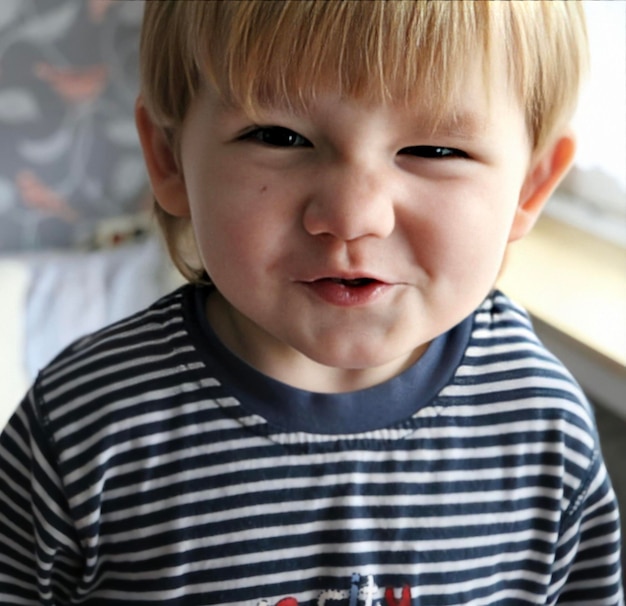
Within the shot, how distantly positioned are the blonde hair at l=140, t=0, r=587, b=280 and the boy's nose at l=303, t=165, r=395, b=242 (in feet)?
0.18

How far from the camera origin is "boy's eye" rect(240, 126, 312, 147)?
2.04 feet

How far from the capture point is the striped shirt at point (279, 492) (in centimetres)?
74

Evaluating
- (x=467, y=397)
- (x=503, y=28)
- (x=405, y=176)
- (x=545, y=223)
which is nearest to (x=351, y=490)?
(x=467, y=397)

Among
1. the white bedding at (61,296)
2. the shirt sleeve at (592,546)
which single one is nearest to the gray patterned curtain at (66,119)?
the white bedding at (61,296)

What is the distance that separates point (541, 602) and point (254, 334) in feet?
1.18

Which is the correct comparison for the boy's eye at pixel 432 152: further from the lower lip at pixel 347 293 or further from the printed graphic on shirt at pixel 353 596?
the printed graphic on shirt at pixel 353 596

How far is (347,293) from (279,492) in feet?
0.67

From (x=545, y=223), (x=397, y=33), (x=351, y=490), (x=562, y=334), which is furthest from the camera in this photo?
(x=545, y=223)


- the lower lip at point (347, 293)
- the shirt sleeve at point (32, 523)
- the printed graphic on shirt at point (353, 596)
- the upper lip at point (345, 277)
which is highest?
the upper lip at point (345, 277)

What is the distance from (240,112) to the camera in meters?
0.62

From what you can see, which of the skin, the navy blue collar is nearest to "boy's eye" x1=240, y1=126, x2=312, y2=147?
the skin

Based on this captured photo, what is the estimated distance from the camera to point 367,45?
0.56 metres

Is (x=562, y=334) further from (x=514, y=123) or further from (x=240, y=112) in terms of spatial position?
(x=240, y=112)

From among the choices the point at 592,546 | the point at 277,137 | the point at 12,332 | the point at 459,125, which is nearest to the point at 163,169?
the point at 277,137
